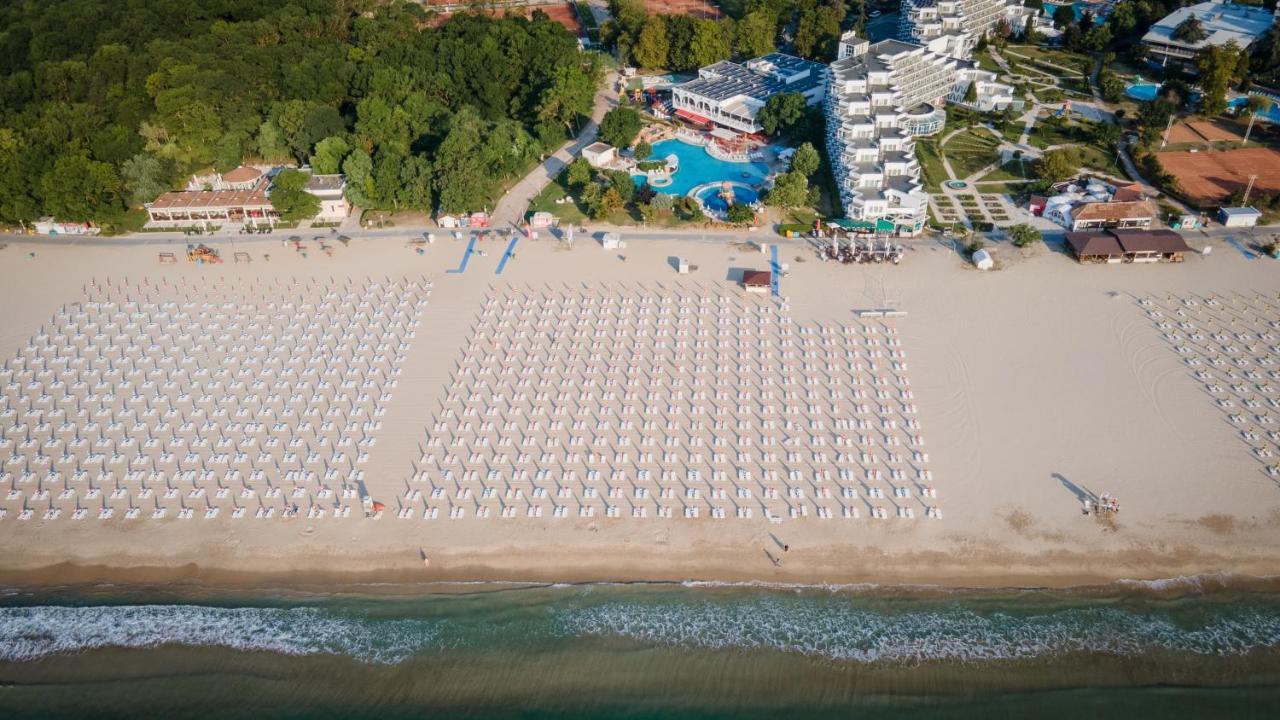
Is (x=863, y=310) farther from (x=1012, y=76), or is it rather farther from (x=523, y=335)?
(x=1012, y=76)

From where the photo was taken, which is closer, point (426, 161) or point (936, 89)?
point (426, 161)

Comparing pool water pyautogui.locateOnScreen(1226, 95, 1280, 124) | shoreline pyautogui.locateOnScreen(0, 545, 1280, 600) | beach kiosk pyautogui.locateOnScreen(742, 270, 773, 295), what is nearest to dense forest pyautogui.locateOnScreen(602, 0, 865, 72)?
pool water pyautogui.locateOnScreen(1226, 95, 1280, 124)

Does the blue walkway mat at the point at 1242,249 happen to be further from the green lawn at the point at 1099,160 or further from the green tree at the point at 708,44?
the green tree at the point at 708,44

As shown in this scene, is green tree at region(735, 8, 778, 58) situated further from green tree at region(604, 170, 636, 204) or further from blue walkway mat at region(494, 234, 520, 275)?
blue walkway mat at region(494, 234, 520, 275)

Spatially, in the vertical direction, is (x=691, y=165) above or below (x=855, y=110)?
below

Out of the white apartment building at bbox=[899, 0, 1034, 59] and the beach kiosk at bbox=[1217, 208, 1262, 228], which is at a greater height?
the white apartment building at bbox=[899, 0, 1034, 59]

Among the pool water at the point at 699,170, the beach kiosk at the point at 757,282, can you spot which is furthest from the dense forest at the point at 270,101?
the beach kiosk at the point at 757,282

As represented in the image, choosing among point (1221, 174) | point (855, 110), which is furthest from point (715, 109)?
point (1221, 174)
